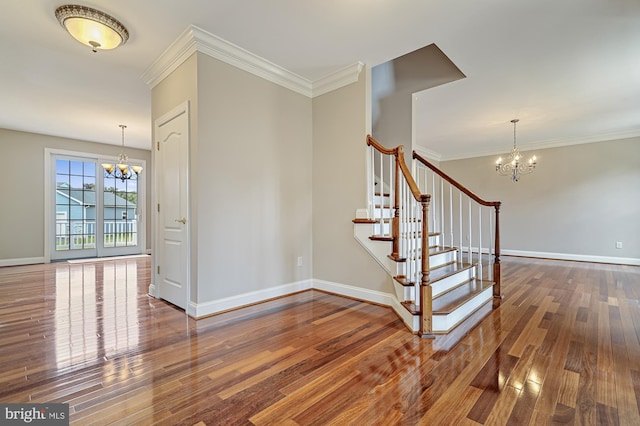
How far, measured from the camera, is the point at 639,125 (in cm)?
528

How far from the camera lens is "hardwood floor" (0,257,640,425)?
1396 millimetres

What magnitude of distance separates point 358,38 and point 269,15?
2.76 ft

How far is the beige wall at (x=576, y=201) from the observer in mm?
5617

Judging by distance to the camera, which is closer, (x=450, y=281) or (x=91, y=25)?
(x=91, y=25)

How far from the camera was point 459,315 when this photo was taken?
2.54 metres

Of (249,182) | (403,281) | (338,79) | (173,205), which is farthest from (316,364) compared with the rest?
(338,79)

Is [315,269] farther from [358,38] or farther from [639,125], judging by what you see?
[639,125]

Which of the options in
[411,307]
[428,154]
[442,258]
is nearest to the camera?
[411,307]

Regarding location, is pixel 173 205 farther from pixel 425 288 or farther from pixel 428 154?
pixel 428 154

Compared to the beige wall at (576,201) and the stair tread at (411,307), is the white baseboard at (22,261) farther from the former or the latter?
the beige wall at (576,201)

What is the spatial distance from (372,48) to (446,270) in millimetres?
2422

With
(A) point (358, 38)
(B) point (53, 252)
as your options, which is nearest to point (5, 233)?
(B) point (53, 252)

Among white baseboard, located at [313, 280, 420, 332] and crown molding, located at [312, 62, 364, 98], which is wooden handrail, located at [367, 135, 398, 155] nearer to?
crown molding, located at [312, 62, 364, 98]

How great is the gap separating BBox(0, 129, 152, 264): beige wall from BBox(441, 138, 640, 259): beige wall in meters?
9.78
